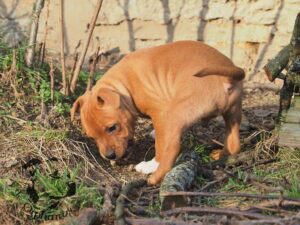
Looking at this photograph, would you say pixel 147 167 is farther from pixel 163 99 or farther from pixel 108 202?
pixel 108 202

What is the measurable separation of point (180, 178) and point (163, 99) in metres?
0.95

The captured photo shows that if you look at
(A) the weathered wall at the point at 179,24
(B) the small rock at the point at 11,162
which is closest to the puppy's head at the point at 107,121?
(B) the small rock at the point at 11,162

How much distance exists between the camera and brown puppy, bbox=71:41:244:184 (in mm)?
4336

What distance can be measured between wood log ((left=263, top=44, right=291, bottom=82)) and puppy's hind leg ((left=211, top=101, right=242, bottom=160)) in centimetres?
40

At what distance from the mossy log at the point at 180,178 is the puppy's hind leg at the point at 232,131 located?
0.42 m

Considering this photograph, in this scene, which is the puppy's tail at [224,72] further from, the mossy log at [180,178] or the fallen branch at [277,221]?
the fallen branch at [277,221]

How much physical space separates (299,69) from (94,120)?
73.7 inches

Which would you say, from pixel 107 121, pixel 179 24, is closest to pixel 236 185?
pixel 107 121

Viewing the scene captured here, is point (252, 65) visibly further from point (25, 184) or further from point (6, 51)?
point (25, 184)

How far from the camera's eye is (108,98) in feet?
14.9

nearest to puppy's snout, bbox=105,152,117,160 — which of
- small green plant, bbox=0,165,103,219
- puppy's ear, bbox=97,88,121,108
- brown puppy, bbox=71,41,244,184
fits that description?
brown puppy, bbox=71,41,244,184

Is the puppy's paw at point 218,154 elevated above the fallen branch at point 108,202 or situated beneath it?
situated beneath

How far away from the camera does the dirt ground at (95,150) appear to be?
11.9ft

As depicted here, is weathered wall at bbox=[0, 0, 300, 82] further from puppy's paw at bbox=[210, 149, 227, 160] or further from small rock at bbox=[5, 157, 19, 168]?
small rock at bbox=[5, 157, 19, 168]
